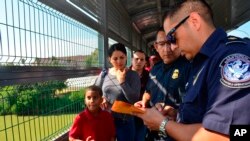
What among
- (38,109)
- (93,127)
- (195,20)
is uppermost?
(195,20)

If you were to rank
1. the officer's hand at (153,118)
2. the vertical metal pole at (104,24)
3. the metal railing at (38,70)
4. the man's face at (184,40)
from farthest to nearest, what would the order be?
the vertical metal pole at (104,24) < the metal railing at (38,70) < the officer's hand at (153,118) < the man's face at (184,40)

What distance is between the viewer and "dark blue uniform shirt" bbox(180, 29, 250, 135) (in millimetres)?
1396

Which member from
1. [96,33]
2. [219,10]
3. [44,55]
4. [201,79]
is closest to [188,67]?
[44,55]

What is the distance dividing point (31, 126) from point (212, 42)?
1798mm

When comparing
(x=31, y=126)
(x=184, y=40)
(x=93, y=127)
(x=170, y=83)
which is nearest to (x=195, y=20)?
(x=184, y=40)

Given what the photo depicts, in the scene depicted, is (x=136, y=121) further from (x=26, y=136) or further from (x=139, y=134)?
(x=26, y=136)

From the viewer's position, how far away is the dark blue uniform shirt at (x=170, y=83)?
3131mm

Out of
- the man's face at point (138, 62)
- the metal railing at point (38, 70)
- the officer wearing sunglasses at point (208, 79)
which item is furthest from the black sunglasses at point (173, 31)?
the man's face at point (138, 62)

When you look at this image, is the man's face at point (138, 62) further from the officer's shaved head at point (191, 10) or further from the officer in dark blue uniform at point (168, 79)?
the officer's shaved head at point (191, 10)

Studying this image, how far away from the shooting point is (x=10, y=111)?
95.0 inches

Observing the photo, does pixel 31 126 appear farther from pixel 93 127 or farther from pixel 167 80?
pixel 167 80

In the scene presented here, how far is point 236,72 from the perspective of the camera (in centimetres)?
141

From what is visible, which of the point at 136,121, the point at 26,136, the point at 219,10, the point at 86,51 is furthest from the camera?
the point at 219,10

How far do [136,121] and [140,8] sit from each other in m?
6.58
